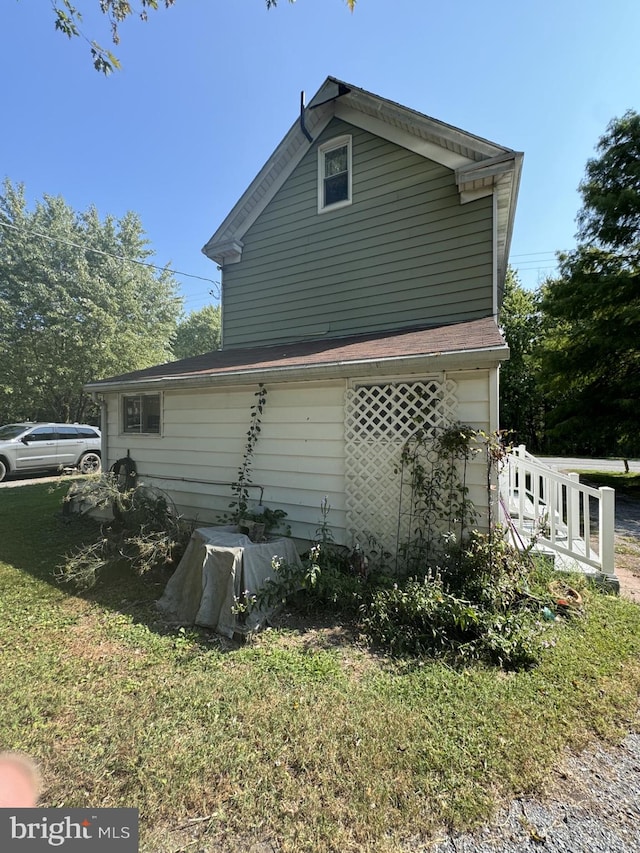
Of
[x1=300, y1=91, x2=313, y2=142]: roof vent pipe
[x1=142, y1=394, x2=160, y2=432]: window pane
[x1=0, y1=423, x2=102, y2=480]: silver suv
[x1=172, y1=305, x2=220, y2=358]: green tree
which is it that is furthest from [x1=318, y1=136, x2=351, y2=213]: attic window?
[x1=172, y1=305, x2=220, y2=358]: green tree

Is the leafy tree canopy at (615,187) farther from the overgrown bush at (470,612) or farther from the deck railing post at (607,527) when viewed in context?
the overgrown bush at (470,612)

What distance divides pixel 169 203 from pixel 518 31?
11.5 meters

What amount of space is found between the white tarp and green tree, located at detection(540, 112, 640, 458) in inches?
438

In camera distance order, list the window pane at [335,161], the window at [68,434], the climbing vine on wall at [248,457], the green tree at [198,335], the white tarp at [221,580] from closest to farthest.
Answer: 1. the white tarp at [221,580]
2. the climbing vine on wall at [248,457]
3. the window pane at [335,161]
4. the window at [68,434]
5. the green tree at [198,335]

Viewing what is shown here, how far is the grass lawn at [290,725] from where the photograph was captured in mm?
1775

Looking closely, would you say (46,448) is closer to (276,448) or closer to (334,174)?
(276,448)

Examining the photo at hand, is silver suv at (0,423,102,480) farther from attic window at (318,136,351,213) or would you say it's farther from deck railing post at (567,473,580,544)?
deck railing post at (567,473,580,544)

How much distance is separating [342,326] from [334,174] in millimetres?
2995

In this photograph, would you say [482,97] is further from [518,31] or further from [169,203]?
[169,203]

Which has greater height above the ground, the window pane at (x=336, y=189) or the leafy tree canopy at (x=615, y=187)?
the leafy tree canopy at (x=615, y=187)

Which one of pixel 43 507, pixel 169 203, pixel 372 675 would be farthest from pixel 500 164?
pixel 169 203

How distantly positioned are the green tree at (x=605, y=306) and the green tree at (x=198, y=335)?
27.8 meters

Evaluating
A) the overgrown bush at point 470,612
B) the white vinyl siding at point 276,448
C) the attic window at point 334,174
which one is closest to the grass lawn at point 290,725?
the overgrown bush at point 470,612

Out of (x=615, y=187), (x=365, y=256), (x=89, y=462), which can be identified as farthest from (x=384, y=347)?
(x=89, y=462)
